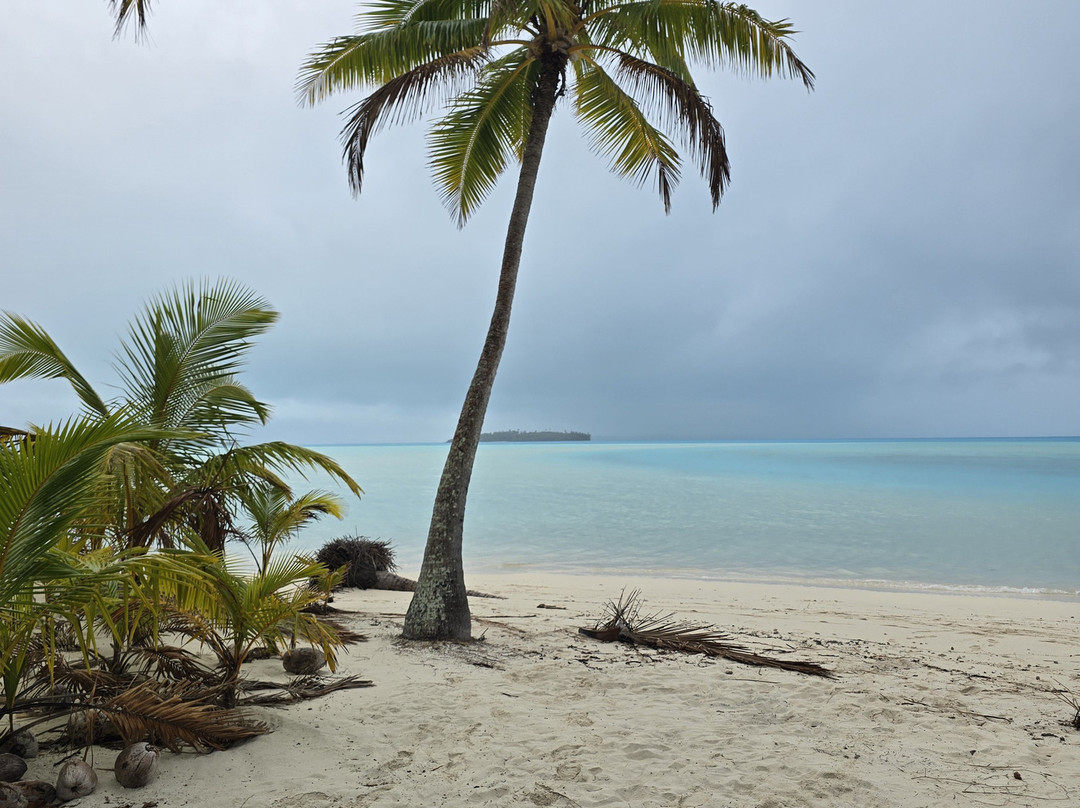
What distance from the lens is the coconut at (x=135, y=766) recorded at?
334cm

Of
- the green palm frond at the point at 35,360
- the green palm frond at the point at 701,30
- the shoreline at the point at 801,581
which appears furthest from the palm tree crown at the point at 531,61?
the shoreline at the point at 801,581

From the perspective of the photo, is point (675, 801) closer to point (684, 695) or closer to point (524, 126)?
point (684, 695)

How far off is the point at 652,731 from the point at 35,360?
588 cm

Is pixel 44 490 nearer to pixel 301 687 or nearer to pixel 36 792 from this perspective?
pixel 36 792

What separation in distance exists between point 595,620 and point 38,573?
6469mm

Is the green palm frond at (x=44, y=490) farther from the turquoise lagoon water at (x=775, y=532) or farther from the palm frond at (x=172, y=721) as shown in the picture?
the turquoise lagoon water at (x=775, y=532)

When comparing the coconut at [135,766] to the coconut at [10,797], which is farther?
the coconut at [135,766]

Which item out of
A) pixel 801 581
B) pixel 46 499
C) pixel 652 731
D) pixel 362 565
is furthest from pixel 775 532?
pixel 46 499

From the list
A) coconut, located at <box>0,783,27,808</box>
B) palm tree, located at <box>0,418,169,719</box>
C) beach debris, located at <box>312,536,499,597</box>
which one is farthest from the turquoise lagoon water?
palm tree, located at <box>0,418,169,719</box>

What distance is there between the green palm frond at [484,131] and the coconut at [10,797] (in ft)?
25.2

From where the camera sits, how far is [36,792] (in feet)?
10.4

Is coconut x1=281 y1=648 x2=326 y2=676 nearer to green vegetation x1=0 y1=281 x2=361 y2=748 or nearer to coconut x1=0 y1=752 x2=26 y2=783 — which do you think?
green vegetation x1=0 y1=281 x2=361 y2=748

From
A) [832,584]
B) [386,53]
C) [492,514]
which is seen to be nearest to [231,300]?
[386,53]

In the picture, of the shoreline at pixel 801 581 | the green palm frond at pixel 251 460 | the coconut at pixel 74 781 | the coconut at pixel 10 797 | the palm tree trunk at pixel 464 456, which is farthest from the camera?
the shoreline at pixel 801 581
